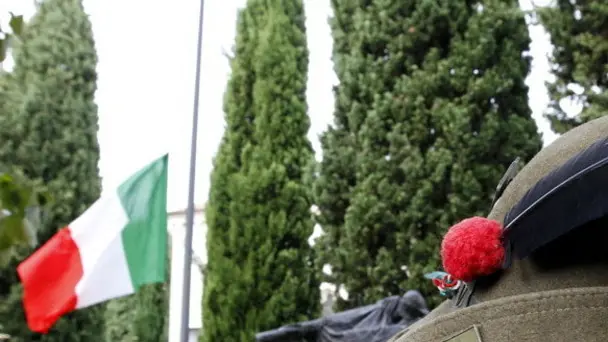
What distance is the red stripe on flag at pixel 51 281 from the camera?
20.0 ft

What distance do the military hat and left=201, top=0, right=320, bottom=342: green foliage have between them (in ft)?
23.7

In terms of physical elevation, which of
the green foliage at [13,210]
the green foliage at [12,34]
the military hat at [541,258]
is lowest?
the military hat at [541,258]

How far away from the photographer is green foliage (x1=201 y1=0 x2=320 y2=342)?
8711mm

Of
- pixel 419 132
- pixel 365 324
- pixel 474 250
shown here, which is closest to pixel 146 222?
pixel 365 324

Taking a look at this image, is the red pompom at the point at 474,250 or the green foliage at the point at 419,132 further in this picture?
the green foliage at the point at 419,132

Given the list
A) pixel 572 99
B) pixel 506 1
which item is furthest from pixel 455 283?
pixel 506 1

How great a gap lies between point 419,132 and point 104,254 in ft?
9.70

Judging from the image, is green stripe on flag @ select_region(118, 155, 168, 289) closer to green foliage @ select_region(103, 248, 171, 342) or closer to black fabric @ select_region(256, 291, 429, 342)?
black fabric @ select_region(256, 291, 429, 342)

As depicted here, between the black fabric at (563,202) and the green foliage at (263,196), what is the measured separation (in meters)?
7.32

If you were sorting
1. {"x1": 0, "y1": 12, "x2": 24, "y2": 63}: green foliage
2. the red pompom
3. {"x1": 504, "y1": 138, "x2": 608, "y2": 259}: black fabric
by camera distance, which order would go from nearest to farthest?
1. {"x1": 504, "y1": 138, "x2": 608, "y2": 259}: black fabric
2. the red pompom
3. {"x1": 0, "y1": 12, "x2": 24, "y2": 63}: green foliage

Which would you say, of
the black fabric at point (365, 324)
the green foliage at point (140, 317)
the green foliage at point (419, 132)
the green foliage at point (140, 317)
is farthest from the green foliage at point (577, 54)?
the green foliage at point (140, 317)

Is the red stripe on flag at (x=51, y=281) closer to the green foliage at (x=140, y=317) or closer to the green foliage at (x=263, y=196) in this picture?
the green foliage at (x=263, y=196)

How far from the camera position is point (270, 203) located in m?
9.03

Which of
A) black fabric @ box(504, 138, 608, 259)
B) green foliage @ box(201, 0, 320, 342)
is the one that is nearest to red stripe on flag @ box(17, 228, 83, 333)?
green foliage @ box(201, 0, 320, 342)
